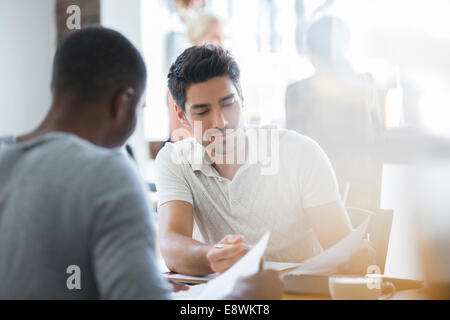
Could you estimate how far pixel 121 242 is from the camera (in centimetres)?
52

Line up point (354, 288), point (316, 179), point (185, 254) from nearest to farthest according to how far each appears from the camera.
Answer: point (354, 288) < point (185, 254) < point (316, 179)

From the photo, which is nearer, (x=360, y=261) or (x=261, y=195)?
(x=360, y=261)

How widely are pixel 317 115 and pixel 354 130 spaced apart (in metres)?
0.19

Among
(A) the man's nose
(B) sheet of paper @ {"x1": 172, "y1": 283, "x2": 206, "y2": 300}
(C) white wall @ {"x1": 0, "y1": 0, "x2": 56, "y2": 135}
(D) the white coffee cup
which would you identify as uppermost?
(C) white wall @ {"x1": 0, "y1": 0, "x2": 56, "y2": 135}

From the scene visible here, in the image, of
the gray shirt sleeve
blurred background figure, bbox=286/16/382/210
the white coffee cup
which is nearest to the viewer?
the gray shirt sleeve

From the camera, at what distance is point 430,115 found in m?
1.19

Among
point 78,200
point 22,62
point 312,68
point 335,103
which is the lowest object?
point 78,200

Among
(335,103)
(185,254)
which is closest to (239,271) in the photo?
(185,254)

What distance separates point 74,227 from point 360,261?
62 cm

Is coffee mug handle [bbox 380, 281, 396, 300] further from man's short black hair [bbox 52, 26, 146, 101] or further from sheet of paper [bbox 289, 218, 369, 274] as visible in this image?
man's short black hair [bbox 52, 26, 146, 101]

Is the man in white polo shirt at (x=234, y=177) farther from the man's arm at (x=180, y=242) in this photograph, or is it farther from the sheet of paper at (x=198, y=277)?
the sheet of paper at (x=198, y=277)

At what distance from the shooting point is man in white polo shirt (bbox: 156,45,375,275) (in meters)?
1.27

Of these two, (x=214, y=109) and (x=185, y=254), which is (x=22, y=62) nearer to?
(x=214, y=109)

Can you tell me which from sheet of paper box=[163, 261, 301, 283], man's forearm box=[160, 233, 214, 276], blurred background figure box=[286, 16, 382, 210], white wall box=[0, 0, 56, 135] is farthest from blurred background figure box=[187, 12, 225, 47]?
sheet of paper box=[163, 261, 301, 283]
